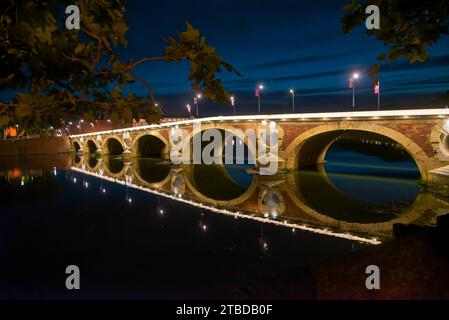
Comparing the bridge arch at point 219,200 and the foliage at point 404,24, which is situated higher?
the foliage at point 404,24

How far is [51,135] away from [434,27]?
69505 millimetres

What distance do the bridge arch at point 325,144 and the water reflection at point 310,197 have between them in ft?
4.20

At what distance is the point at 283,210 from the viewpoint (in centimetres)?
1614

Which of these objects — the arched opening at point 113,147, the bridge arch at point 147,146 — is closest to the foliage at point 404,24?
the bridge arch at point 147,146

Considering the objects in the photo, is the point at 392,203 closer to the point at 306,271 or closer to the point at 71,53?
the point at 306,271

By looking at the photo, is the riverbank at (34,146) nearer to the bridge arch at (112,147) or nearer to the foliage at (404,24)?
the bridge arch at (112,147)

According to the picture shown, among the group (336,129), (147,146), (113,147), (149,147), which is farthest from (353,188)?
(113,147)

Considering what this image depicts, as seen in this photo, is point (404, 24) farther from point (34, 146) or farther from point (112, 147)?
point (34, 146)

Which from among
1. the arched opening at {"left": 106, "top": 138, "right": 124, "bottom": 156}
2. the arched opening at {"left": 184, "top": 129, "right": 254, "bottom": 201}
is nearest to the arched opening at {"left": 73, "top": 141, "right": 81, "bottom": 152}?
the arched opening at {"left": 106, "top": 138, "right": 124, "bottom": 156}

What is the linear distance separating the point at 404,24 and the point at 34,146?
6326 cm

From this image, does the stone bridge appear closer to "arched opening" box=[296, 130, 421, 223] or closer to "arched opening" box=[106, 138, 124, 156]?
"arched opening" box=[296, 130, 421, 223]

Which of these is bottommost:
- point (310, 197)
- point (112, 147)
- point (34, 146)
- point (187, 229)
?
point (187, 229)

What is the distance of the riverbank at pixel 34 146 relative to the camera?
54.8m

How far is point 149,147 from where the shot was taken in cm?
5000
